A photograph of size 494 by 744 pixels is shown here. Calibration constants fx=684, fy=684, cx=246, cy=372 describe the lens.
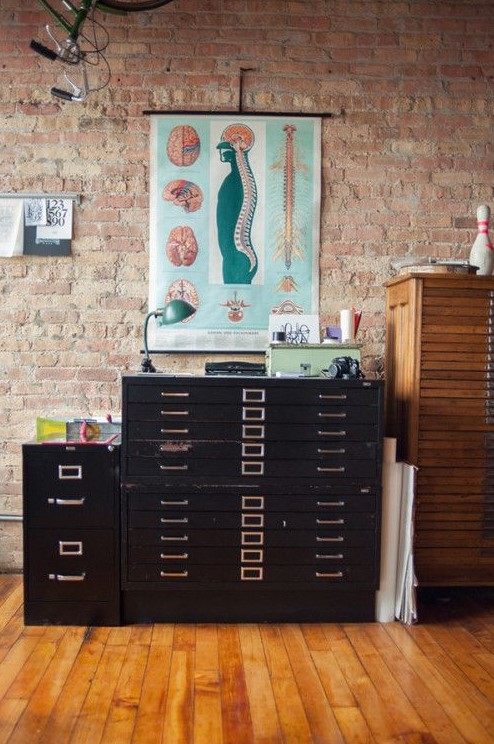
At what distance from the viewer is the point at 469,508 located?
314 cm

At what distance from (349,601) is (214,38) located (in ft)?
9.27

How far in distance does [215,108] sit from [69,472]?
1967 millimetres

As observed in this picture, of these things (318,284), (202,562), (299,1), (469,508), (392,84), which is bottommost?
(202,562)

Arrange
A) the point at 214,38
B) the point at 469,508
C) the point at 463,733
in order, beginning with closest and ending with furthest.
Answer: the point at 463,733
the point at 469,508
the point at 214,38

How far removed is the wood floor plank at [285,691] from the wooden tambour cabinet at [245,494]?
0.20m

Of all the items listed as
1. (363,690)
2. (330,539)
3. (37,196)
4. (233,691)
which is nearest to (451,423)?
(330,539)

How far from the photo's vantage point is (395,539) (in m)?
3.01

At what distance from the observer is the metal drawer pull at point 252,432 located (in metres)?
2.96

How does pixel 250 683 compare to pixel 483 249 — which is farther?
pixel 483 249

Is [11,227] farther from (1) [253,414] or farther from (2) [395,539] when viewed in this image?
(2) [395,539]

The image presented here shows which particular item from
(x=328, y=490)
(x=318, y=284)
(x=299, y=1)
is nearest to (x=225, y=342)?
(x=318, y=284)

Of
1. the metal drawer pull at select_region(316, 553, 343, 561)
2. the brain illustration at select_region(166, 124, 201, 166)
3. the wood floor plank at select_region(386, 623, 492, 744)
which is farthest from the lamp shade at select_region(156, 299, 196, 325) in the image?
the wood floor plank at select_region(386, 623, 492, 744)

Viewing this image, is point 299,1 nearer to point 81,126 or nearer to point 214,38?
point 214,38

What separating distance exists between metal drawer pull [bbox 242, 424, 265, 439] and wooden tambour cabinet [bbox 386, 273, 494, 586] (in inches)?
27.7
